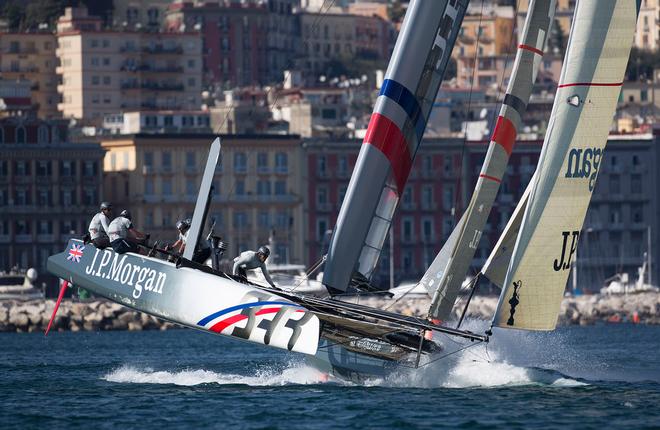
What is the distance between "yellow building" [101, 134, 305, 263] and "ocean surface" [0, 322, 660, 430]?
52.2 meters

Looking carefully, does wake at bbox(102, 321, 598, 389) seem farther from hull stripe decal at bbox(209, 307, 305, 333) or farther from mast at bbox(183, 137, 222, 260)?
mast at bbox(183, 137, 222, 260)

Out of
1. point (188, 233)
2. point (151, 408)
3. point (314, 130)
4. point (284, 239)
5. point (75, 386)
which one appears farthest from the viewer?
point (314, 130)

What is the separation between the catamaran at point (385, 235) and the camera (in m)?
A: 27.8

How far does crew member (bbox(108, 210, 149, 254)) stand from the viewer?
97.8 feet

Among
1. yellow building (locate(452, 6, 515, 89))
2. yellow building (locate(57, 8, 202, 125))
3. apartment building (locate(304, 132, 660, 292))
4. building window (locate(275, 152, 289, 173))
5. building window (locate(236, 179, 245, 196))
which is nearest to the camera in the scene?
building window (locate(236, 179, 245, 196))

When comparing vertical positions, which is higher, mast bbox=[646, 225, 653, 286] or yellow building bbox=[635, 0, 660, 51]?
yellow building bbox=[635, 0, 660, 51]

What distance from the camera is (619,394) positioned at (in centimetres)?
2875

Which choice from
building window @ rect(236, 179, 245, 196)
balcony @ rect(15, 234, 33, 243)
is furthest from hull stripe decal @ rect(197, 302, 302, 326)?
building window @ rect(236, 179, 245, 196)

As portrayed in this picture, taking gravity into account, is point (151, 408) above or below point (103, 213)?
below

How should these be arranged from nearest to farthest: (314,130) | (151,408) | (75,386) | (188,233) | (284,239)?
(151,408), (188,233), (75,386), (284,239), (314,130)

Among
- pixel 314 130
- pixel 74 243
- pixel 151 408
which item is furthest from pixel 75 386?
pixel 314 130

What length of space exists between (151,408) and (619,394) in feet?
19.6

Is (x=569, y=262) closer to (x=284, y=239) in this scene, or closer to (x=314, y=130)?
(x=284, y=239)

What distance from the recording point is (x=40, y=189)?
3435 inches
